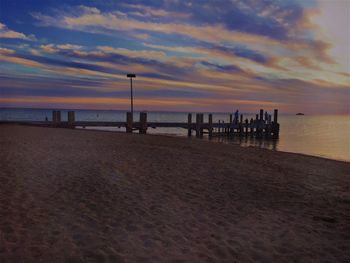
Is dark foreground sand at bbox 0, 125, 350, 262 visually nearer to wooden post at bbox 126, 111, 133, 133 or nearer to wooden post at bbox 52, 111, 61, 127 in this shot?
wooden post at bbox 126, 111, 133, 133

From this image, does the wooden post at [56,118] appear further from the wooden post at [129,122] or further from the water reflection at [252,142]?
the water reflection at [252,142]

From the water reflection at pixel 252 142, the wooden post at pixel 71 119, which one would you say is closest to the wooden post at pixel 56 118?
the wooden post at pixel 71 119

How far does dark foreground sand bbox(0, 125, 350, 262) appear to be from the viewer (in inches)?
169

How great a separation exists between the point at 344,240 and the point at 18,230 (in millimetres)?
4942

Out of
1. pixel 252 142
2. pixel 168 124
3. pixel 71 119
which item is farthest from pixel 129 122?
pixel 252 142

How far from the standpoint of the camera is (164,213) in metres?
5.79

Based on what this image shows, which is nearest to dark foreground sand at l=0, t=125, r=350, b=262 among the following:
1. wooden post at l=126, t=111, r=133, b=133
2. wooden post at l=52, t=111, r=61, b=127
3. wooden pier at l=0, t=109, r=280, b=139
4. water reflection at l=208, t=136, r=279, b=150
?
wooden post at l=126, t=111, r=133, b=133

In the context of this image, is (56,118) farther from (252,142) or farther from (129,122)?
(252,142)

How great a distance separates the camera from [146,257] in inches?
161

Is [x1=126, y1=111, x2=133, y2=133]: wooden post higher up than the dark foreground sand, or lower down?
higher up

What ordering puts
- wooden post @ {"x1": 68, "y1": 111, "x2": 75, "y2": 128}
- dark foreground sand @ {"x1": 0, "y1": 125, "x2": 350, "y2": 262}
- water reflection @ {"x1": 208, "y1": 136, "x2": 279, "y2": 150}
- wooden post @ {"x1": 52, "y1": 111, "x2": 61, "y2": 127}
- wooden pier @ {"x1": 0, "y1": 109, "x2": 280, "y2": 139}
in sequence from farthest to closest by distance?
1. water reflection @ {"x1": 208, "y1": 136, "x2": 279, "y2": 150}
2. wooden pier @ {"x1": 0, "y1": 109, "x2": 280, "y2": 139}
3. wooden post @ {"x1": 52, "y1": 111, "x2": 61, "y2": 127}
4. wooden post @ {"x1": 68, "y1": 111, "x2": 75, "y2": 128}
5. dark foreground sand @ {"x1": 0, "y1": 125, "x2": 350, "y2": 262}

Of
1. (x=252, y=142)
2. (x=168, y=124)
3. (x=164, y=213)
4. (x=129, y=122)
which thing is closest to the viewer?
(x=164, y=213)

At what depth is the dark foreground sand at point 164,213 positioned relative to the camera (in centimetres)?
430

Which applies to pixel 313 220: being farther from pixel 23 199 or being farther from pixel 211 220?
pixel 23 199
